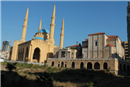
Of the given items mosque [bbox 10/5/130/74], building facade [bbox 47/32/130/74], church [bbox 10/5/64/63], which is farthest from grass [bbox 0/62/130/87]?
church [bbox 10/5/64/63]

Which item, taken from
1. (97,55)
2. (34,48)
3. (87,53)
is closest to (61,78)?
(97,55)

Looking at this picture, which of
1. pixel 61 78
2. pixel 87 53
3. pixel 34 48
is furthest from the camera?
pixel 34 48

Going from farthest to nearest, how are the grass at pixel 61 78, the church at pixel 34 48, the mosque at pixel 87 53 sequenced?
the church at pixel 34 48 → the mosque at pixel 87 53 → the grass at pixel 61 78

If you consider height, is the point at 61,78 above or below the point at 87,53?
below

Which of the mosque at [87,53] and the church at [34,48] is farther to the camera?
the church at [34,48]

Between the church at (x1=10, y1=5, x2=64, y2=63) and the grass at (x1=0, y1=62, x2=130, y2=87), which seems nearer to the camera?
the grass at (x1=0, y1=62, x2=130, y2=87)

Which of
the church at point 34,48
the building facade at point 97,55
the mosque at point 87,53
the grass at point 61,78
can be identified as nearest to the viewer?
the grass at point 61,78

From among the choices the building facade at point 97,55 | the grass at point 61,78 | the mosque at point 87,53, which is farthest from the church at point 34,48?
the grass at point 61,78

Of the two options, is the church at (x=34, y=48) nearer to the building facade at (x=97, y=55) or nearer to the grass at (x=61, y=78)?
the building facade at (x=97, y=55)

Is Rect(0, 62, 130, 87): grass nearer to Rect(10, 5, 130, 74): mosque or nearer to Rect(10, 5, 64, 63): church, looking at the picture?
Rect(10, 5, 130, 74): mosque

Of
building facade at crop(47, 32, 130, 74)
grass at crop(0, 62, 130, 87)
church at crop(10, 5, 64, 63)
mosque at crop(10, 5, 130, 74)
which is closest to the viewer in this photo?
grass at crop(0, 62, 130, 87)

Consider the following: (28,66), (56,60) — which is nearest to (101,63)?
(56,60)

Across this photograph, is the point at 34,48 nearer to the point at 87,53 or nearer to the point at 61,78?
the point at 87,53

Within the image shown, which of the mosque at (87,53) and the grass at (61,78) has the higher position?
the mosque at (87,53)
